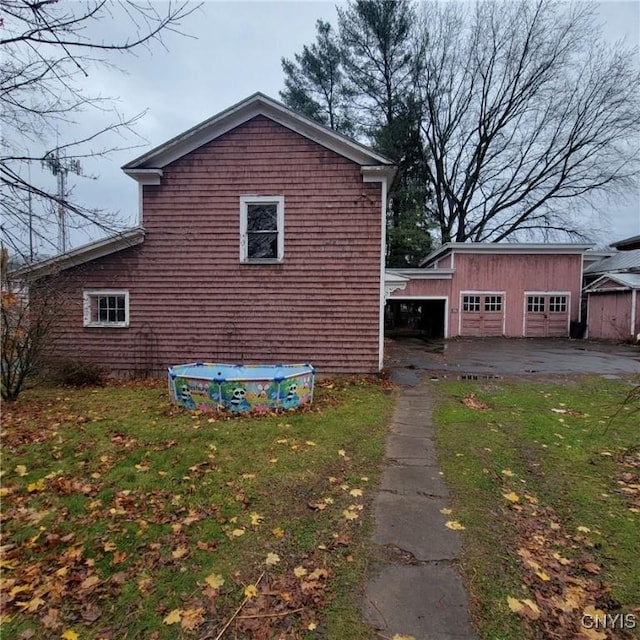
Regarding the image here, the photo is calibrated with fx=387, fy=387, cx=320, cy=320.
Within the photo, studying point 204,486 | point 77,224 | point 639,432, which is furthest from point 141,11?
point 639,432

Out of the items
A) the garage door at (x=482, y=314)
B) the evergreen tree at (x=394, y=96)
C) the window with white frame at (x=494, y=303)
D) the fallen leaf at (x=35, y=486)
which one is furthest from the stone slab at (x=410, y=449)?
the evergreen tree at (x=394, y=96)

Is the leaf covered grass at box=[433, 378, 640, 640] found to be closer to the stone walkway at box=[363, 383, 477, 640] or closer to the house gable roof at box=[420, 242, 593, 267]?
the stone walkway at box=[363, 383, 477, 640]

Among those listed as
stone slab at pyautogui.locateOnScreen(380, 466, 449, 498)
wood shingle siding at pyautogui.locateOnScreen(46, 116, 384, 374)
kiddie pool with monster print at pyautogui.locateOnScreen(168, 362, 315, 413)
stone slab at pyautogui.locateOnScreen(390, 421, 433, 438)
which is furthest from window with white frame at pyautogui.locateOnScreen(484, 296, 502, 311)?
stone slab at pyautogui.locateOnScreen(380, 466, 449, 498)

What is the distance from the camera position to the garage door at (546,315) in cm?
2116

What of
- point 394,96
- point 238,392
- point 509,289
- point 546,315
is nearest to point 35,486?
point 238,392

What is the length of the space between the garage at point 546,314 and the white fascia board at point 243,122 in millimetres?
16095

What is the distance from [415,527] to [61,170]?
4761mm

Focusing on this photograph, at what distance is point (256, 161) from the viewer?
932 centimetres

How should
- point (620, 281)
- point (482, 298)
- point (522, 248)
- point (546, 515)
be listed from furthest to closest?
point (482, 298) < point (522, 248) < point (620, 281) < point (546, 515)

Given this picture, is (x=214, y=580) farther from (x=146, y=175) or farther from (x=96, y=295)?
(x=146, y=175)

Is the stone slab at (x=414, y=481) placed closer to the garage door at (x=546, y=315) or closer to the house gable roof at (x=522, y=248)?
the house gable roof at (x=522, y=248)

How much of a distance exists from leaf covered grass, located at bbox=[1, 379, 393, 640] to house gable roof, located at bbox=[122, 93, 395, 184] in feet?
20.1

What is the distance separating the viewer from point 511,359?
13430mm

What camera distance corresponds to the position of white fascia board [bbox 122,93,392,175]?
29.2 ft
